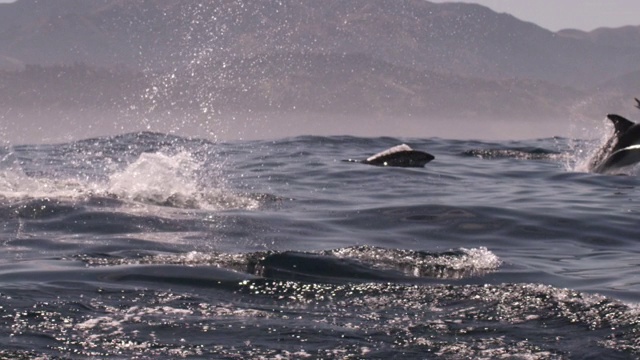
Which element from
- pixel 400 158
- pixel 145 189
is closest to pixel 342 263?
pixel 145 189

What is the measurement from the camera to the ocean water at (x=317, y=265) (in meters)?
8.00

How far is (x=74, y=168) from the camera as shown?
2517cm

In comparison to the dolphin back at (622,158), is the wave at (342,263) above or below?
below

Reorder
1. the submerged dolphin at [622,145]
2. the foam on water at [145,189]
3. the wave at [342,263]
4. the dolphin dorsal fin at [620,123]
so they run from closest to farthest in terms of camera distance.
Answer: the wave at [342,263], the foam on water at [145,189], the dolphin dorsal fin at [620,123], the submerged dolphin at [622,145]

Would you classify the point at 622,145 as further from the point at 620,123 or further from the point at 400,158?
the point at 400,158

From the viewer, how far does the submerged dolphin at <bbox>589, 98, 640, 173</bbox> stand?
75.1 ft

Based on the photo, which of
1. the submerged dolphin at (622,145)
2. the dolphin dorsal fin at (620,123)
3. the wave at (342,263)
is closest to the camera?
the wave at (342,263)

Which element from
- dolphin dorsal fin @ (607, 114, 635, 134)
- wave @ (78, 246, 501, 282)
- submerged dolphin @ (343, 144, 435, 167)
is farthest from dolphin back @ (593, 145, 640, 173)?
wave @ (78, 246, 501, 282)

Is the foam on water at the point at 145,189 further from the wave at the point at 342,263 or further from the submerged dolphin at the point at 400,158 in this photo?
the submerged dolphin at the point at 400,158

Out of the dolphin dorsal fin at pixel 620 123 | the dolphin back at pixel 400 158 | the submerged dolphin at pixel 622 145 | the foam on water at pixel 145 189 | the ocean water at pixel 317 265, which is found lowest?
the ocean water at pixel 317 265

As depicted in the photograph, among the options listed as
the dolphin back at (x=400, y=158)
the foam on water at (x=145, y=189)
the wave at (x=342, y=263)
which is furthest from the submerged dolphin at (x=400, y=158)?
the wave at (x=342, y=263)

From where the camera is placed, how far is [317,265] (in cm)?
1134

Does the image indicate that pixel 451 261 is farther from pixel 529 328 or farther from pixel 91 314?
pixel 91 314

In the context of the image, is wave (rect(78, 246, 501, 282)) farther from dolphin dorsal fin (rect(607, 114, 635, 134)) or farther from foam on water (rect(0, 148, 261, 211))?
dolphin dorsal fin (rect(607, 114, 635, 134))
